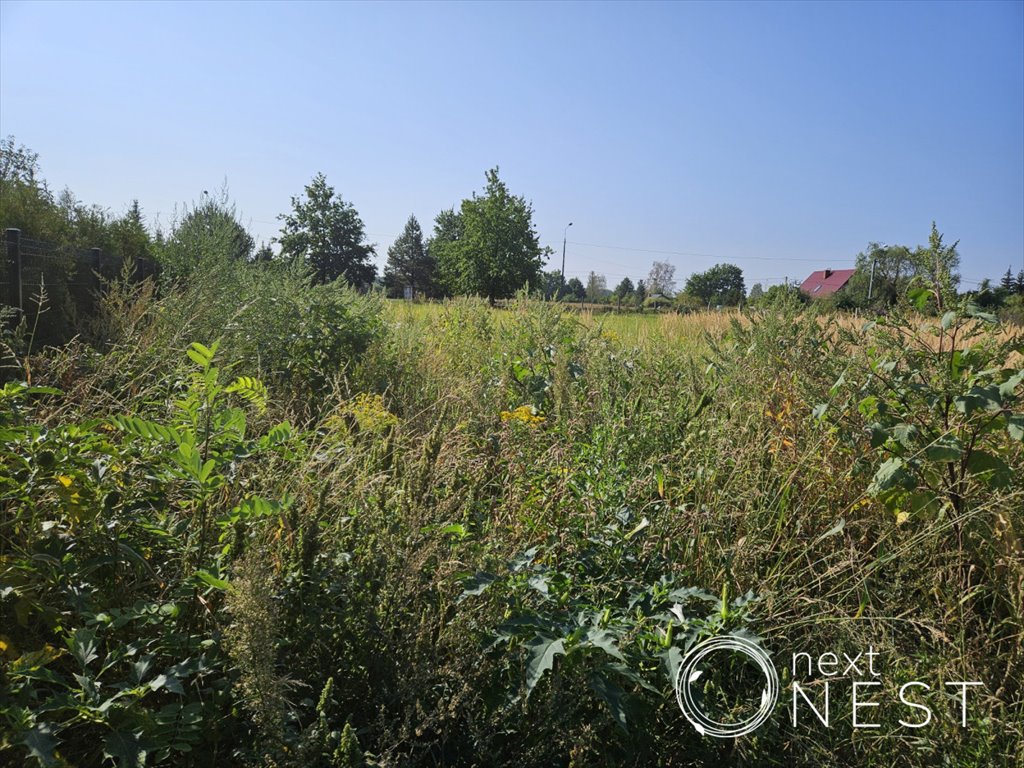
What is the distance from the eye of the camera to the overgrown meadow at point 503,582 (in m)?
1.49

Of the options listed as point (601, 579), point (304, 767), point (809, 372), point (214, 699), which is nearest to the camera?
point (304, 767)

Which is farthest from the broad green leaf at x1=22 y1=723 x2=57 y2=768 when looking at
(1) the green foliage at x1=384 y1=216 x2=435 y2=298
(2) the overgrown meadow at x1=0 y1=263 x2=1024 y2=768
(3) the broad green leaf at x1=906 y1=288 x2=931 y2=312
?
(1) the green foliage at x1=384 y1=216 x2=435 y2=298

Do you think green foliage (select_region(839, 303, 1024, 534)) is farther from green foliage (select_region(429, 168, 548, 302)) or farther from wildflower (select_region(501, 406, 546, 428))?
green foliage (select_region(429, 168, 548, 302))

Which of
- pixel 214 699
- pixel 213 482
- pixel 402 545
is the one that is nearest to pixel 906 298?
pixel 402 545

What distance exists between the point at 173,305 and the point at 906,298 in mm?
4865

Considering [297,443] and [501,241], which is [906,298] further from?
[501,241]

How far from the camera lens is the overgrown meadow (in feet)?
4.88

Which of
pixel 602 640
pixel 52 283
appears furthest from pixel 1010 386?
pixel 52 283

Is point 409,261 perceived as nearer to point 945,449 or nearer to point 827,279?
point 827,279

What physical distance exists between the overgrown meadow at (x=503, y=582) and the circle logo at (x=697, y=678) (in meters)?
0.04

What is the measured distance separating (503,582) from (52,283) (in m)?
7.49

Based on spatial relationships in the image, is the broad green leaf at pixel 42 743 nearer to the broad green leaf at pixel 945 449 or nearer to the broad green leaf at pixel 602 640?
the broad green leaf at pixel 602 640

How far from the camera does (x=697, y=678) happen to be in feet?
5.74

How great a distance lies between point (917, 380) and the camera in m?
2.48
